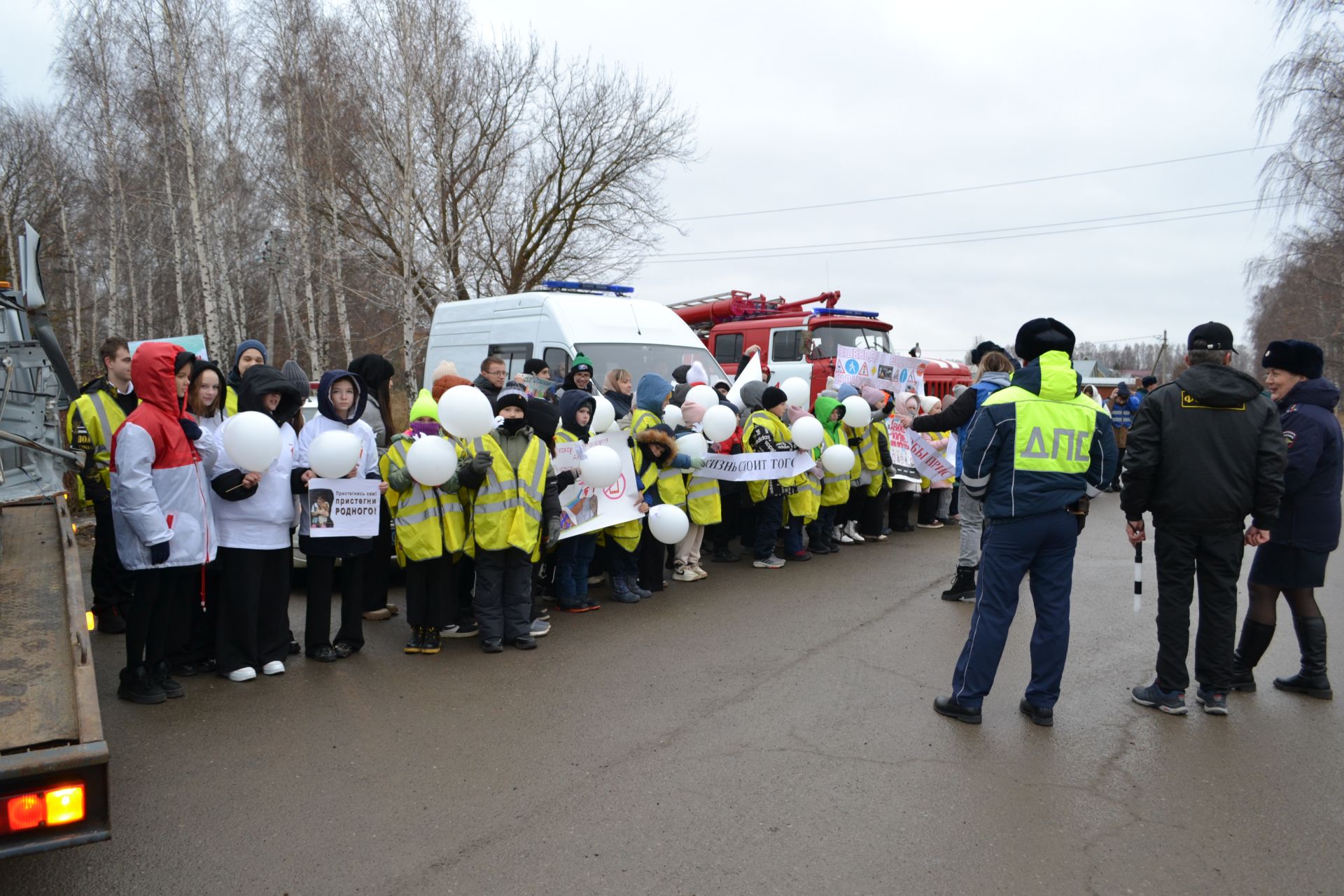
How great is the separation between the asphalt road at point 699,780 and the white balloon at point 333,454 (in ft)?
4.27

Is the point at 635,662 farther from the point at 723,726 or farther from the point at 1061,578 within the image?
the point at 1061,578

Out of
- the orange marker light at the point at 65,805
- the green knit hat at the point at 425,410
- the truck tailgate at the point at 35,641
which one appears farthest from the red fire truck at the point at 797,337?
the orange marker light at the point at 65,805

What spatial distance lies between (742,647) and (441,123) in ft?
64.2

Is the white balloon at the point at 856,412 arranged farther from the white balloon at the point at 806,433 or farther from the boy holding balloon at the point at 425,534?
the boy holding balloon at the point at 425,534

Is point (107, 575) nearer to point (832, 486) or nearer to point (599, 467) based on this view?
point (599, 467)

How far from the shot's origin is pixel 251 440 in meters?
5.02

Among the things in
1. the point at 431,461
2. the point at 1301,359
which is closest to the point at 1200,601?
the point at 1301,359

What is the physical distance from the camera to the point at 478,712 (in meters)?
4.98

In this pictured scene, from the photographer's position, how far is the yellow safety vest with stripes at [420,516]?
5941 millimetres

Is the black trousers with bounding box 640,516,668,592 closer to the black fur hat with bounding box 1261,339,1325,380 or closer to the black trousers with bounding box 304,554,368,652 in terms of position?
the black trousers with bounding box 304,554,368,652

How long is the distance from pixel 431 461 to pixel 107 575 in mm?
2565

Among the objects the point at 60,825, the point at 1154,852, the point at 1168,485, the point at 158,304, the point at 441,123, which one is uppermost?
the point at 441,123

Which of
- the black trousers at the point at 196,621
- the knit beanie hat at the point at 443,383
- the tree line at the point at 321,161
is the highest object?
the tree line at the point at 321,161

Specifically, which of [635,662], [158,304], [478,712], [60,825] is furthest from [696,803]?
[158,304]
